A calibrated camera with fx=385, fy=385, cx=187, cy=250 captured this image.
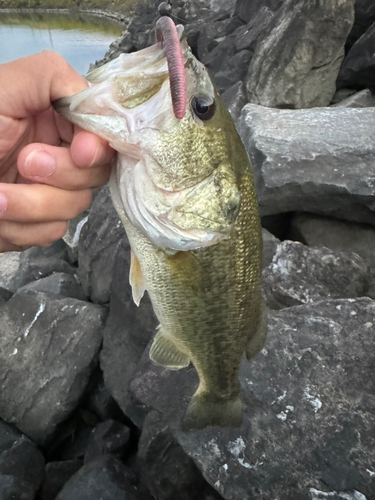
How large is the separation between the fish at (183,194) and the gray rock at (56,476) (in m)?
1.84

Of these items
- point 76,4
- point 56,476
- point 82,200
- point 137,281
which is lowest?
point 56,476

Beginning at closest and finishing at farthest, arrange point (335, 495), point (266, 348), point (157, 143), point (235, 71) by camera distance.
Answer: point (157, 143) < point (335, 495) < point (266, 348) < point (235, 71)

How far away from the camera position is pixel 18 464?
2.70m

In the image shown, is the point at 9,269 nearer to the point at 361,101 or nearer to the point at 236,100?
the point at 236,100

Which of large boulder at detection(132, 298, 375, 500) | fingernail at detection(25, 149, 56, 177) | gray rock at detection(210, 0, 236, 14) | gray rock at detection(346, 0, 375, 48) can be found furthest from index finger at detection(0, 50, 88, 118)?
gray rock at detection(210, 0, 236, 14)

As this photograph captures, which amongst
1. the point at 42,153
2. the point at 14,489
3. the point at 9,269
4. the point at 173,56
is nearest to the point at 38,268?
the point at 9,269

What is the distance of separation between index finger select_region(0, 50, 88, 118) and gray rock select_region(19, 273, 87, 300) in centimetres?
307

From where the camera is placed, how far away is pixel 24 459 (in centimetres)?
273

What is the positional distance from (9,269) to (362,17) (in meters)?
5.98

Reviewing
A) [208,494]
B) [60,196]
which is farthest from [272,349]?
[60,196]

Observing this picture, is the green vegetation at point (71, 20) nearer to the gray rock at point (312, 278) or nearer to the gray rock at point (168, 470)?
the gray rock at point (312, 278)

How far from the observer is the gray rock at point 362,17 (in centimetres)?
524

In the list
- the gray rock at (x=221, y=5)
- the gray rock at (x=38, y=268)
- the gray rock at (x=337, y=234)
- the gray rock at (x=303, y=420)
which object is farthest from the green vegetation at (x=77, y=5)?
the gray rock at (x=303, y=420)

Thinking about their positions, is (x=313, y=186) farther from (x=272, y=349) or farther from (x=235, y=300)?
(x=235, y=300)
